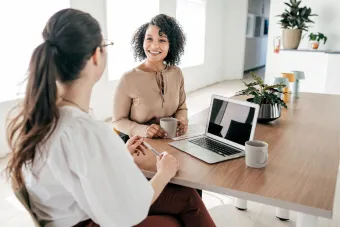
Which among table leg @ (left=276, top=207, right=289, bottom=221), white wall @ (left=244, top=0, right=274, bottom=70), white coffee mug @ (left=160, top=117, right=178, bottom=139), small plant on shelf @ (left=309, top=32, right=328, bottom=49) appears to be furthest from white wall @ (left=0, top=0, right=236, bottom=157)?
white coffee mug @ (left=160, top=117, right=178, bottom=139)

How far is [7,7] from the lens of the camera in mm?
3311

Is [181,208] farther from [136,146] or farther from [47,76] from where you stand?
[47,76]

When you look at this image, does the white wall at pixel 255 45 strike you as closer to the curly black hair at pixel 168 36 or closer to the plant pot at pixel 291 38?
the plant pot at pixel 291 38

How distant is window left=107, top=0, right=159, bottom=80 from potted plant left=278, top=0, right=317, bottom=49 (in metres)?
2.24

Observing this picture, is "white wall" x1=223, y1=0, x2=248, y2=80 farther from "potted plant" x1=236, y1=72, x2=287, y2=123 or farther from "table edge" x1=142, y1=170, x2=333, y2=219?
"table edge" x1=142, y1=170, x2=333, y2=219

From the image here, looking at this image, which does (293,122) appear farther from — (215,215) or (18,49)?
(18,49)

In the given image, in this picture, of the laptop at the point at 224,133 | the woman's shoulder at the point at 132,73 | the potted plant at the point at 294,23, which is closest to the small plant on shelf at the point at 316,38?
the potted plant at the point at 294,23

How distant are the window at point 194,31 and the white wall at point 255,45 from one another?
2537 mm

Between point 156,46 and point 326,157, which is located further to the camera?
point 156,46

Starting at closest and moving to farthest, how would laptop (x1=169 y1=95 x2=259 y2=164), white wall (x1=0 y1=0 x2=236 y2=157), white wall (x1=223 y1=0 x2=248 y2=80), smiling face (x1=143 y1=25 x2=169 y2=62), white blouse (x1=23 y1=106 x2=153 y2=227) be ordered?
white blouse (x1=23 y1=106 x2=153 y2=227) < laptop (x1=169 y1=95 x2=259 y2=164) < smiling face (x1=143 y1=25 x2=169 y2=62) < white wall (x1=0 y1=0 x2=236 y2=157) < white wall (x1=223 y1=0 x2=248 y2=80)

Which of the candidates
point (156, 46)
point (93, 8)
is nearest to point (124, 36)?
point (93, 8)

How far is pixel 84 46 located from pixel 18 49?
113 inches

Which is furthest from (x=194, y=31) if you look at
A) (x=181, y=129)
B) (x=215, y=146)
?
(x=215, y=146)

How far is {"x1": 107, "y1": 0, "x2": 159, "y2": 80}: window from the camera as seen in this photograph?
15.9 feet
